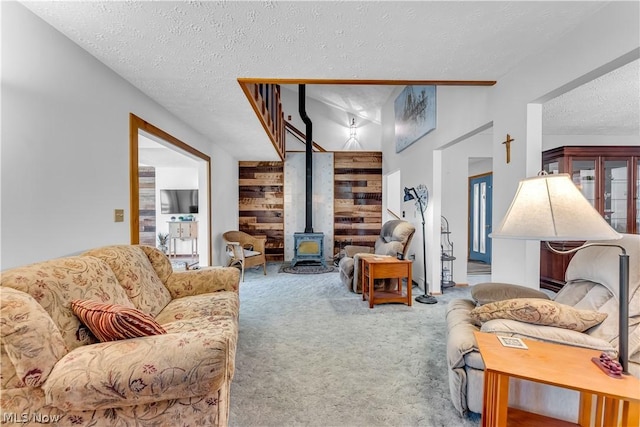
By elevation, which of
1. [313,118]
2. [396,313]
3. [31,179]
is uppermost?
[313,118]

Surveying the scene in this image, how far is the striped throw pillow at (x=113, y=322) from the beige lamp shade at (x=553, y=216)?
1.64 meters

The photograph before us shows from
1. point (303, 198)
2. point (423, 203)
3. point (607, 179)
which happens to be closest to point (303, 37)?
point (423, 203)

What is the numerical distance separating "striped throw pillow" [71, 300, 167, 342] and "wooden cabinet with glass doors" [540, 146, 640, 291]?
4.67 m

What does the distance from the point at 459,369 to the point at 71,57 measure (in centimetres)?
304

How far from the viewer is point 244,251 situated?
5.00 m

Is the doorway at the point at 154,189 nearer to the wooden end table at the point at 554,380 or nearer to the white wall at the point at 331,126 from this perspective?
the white wall at the point at 331,126

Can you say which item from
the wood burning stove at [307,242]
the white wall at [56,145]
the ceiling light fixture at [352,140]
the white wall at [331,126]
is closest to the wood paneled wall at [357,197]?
the ceiling light fixture at [352,140]

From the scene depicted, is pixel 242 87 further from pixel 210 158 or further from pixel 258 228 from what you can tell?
pixel 258 228

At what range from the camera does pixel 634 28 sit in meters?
1.51

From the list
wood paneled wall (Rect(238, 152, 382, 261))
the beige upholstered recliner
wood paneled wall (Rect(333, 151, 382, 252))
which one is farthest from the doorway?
wood paneled wall (Rect(333, 151, 382, 252))

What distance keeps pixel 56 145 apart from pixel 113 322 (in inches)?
49.5

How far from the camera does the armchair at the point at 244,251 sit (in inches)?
186

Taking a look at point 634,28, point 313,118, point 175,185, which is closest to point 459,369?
point 634,28

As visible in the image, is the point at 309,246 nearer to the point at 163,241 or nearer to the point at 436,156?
the point at 436,156
